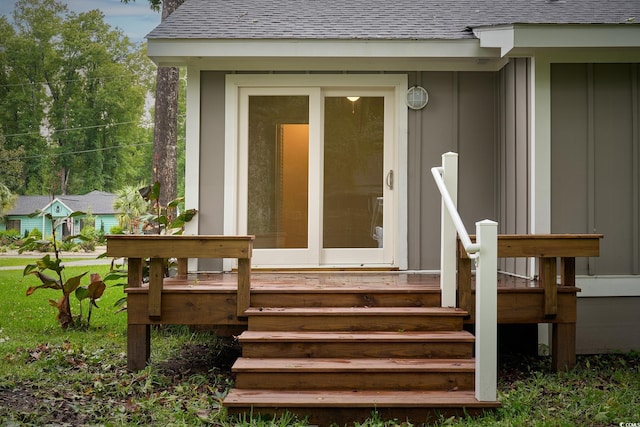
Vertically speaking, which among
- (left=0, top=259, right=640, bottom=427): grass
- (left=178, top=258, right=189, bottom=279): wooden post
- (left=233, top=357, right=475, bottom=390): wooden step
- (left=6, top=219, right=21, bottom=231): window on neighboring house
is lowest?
(left=0, top=259, right=640, bottom=427): grass

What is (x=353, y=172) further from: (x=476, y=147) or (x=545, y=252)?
(x=545, y=252)

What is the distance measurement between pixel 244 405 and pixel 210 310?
0.94 metres

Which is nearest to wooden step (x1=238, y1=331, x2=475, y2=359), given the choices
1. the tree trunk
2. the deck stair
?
the deck stair

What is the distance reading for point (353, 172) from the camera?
541 centimetres

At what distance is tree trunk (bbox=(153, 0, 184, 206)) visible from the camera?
30.4ft

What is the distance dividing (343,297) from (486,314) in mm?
1106

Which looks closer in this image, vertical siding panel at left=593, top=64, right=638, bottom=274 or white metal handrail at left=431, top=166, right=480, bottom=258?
white metal handrail at left=431, top=166, right=480, bottom=258

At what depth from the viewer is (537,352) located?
4.71 meters

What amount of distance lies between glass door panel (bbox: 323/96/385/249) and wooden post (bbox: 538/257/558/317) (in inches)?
69.9

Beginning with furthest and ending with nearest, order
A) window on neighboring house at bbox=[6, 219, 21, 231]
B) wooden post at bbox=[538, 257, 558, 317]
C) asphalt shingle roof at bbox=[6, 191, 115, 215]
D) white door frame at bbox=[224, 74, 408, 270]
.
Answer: asphalt shingle roof at bbox=[6, 191, 115, 215] < window on neighboring house at bbox=[6, 219, 21, 231] < white door frame at bbox=[224, 74, 408, 270] < wooden post at bbox=[538, 257, 558, 317]

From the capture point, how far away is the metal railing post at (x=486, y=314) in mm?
3174

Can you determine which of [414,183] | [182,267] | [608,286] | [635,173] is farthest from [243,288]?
[635,173]

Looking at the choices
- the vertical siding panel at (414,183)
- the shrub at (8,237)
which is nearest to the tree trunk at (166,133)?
the shrub at (8,237)

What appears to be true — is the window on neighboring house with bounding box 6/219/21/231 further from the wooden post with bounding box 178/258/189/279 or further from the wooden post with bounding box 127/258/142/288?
the wooden post with bounding box 127/258/142/288
